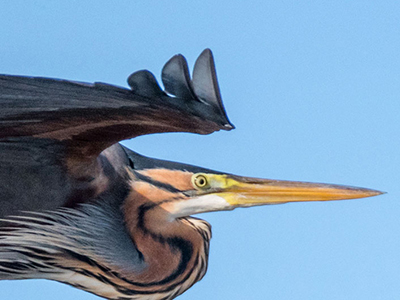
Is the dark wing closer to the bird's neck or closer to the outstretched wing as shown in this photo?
the outstretched wing

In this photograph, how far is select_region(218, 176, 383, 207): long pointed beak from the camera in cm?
378

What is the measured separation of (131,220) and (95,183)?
0.80 ft

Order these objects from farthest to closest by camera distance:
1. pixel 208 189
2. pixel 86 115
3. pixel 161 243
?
pixel 208 189 < pixel 161 243 < pixel 86 115

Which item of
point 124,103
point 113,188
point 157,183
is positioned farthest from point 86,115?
point 157,183

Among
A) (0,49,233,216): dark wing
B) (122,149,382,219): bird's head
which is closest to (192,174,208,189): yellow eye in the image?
(122,149,382,219): bird's head

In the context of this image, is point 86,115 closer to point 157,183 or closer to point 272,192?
point 157,183

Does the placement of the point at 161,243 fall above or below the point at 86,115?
below

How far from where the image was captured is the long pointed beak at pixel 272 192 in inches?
149

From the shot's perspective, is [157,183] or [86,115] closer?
[86,115]

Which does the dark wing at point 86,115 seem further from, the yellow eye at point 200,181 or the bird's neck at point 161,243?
the yellow eye at point 200,181

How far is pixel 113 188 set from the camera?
11.5ft

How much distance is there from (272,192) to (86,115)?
118 cm

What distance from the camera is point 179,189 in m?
3.66

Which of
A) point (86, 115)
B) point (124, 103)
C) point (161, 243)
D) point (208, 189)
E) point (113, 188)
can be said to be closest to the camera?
point (124, 103)
